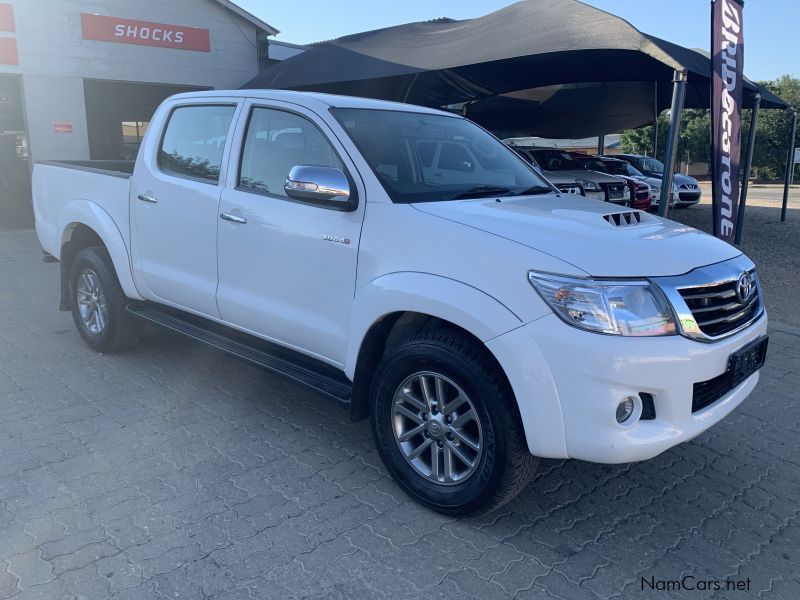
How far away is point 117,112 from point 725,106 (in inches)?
472

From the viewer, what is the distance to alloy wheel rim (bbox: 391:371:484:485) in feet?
9.91

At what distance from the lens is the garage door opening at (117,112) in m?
14.0

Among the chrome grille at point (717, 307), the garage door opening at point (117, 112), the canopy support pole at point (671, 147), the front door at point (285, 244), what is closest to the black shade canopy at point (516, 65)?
the canopy support pole at point (671, 147)

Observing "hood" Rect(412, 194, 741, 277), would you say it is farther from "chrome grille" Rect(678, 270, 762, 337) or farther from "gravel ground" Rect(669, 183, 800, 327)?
"gravel ground" Rect(669, 183, 800, 327)

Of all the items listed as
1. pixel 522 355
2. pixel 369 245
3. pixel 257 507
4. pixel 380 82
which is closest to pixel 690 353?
pixel 522 355

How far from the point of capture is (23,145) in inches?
539

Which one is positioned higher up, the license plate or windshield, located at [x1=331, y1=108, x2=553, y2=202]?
windshield, located at [x1=331, y1=108, x2=553, y2=202]

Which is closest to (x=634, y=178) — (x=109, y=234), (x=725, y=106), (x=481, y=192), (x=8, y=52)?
(x=725, y=106)

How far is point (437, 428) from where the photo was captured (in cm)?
311

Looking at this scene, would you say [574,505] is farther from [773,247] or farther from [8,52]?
[8,52]

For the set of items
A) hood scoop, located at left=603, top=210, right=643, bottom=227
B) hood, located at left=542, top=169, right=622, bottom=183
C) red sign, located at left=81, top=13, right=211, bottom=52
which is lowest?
hood, located at left=542, top=169, right=622, bottom=183

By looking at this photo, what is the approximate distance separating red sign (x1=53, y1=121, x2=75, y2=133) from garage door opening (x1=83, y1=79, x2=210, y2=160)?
1.50ft

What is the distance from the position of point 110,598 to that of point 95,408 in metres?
2.02

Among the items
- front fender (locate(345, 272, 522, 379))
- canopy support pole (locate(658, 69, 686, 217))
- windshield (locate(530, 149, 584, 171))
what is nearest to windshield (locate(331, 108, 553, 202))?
front fender (locate(345, 272, 522, 379))
